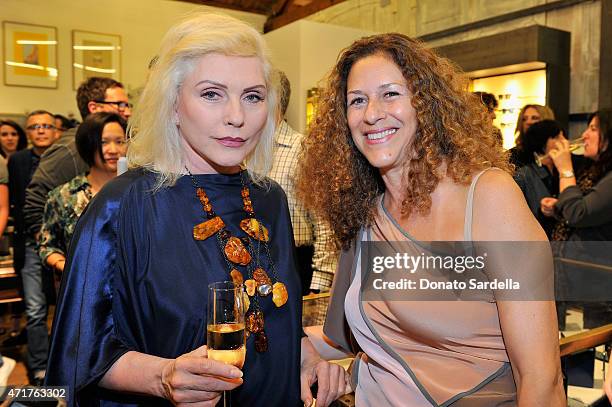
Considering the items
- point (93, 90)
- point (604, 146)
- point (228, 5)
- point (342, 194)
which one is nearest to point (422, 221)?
point (342, 194)

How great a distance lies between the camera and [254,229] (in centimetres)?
137

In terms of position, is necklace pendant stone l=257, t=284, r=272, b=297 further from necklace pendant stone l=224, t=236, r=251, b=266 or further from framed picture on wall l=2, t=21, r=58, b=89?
framed picture on wall l=2, t=21, r=58, b=89

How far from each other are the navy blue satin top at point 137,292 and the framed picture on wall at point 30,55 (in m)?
7.98

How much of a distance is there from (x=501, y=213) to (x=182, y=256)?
0.76 metres

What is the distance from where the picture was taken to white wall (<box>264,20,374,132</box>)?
759cm

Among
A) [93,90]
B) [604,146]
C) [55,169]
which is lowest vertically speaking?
[55,169]

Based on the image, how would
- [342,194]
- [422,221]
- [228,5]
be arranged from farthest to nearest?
[228,5] < [342,194] < [422,221]

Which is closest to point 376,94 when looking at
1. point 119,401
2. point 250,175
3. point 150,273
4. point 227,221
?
point 250,175

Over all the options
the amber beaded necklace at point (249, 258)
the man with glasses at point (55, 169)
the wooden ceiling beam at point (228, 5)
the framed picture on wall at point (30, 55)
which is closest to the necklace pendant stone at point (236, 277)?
the amber beaded necklace at point (249, 258)

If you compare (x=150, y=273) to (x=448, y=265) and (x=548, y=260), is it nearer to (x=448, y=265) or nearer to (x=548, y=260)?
(x=448, y=265)

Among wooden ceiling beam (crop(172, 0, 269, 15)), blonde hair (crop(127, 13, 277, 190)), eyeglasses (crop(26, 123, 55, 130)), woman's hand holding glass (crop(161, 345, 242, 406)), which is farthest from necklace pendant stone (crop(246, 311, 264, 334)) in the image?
wooden ceiling beam (crop(172, 0, 269, 15))

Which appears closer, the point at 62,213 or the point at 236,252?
the point at 236,252

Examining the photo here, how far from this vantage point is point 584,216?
3.00m

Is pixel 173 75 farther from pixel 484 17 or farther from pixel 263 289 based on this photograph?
pixel 484 17
